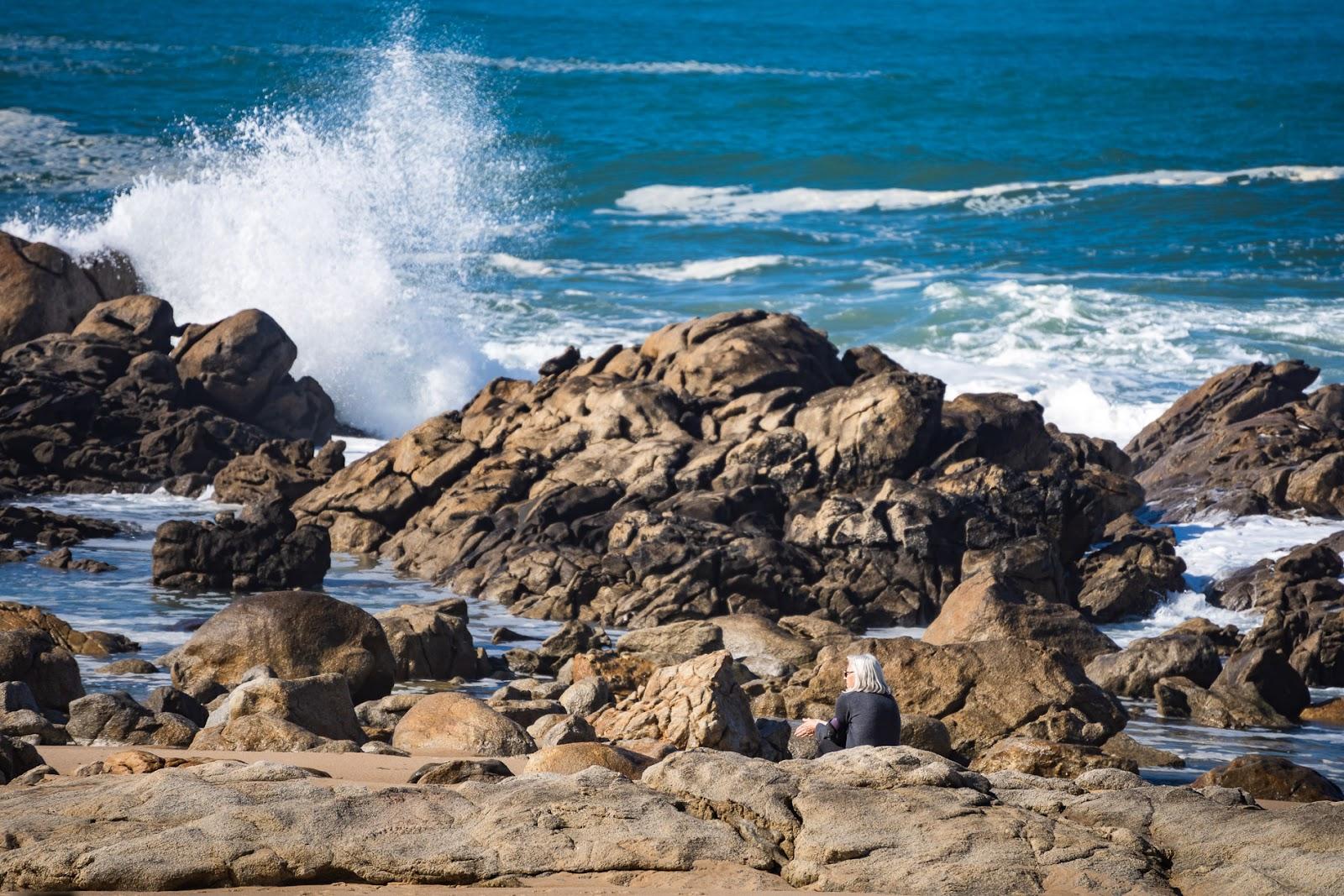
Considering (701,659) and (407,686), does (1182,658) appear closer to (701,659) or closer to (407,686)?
(701,659)

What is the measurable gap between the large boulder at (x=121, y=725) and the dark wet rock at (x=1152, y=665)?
6812 mm

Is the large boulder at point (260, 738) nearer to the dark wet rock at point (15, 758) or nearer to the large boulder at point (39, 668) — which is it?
the dark wet rock at point (15, 758)

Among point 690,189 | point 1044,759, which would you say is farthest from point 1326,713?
point 690,189

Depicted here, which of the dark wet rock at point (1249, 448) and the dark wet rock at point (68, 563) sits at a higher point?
the dark wet rock at point (1249, 448)

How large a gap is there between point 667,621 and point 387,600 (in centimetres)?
272

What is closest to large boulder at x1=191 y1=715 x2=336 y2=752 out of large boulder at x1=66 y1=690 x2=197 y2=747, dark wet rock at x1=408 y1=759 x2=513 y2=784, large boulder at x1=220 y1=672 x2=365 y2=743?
large boulder at x1=220 y1=672 x2=365 y2=743

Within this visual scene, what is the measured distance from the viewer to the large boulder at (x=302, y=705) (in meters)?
8.94

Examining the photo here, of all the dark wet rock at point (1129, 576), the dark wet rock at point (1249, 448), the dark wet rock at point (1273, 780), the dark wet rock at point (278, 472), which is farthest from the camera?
the dark wet rock at point (278, 472)

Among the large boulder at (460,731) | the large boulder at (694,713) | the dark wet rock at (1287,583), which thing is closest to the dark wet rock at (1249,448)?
the dark wet rock at (1287,583)

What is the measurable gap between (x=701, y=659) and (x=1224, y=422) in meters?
13.0

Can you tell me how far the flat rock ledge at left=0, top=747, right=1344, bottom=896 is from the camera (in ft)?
17.9

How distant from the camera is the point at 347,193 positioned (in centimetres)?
3291

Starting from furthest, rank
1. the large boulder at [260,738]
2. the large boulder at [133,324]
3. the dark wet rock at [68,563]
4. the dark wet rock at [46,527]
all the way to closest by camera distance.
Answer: the large boulder at [133,324], the dark wet rock at [46,527], the dark wet rock at [68,563], the large boulder at [260,738]

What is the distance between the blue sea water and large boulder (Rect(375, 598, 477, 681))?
12223 mm
